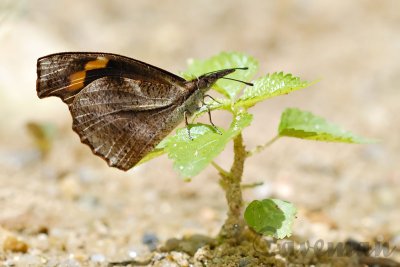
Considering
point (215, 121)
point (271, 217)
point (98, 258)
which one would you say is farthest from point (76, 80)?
point (215, 121)

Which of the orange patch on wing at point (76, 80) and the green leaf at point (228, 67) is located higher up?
the green leaf at point (228, 67)

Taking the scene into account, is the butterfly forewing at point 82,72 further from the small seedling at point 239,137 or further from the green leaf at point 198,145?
the green leaf at point 198,145

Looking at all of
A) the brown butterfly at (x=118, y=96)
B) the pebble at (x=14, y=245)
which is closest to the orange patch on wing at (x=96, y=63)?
the brown butterfly at (x=118, y=96)

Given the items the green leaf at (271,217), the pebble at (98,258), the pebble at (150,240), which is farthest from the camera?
the pebble at (150,240)

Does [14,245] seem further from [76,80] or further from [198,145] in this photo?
[198,145]

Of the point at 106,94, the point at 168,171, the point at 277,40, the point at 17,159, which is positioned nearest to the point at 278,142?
the point at 168,171

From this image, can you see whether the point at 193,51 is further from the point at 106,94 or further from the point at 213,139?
the point at 213,139
